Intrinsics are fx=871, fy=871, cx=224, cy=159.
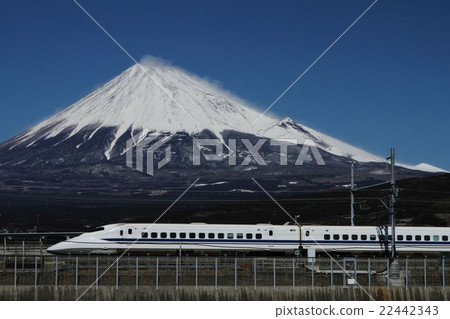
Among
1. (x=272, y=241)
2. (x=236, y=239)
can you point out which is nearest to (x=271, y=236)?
(x=272, y=241)

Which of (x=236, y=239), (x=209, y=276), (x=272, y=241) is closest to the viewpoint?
(x=209, y=276)

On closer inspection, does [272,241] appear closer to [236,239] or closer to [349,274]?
[236,239]

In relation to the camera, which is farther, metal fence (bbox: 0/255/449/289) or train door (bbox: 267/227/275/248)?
train door (bbox: 267/227/275/248)

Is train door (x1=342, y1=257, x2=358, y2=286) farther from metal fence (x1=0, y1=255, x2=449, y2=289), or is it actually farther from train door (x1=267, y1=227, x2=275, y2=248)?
train door (x1=267, y1=227, x2=275, y2=248)

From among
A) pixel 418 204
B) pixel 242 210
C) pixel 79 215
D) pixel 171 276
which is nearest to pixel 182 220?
pixel 242 210

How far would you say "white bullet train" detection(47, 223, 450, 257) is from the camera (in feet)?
203

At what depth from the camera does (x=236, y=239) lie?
206 ft

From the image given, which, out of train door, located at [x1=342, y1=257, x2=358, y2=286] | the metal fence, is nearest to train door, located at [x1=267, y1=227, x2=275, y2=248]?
the metal fence

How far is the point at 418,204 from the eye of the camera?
127m

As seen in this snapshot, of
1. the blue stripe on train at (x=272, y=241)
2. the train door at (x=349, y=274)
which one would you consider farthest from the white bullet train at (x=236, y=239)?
the train door at (x=349, y=274)

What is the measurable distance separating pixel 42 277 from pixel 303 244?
28.7 meters

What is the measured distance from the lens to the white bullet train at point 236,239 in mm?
61812
